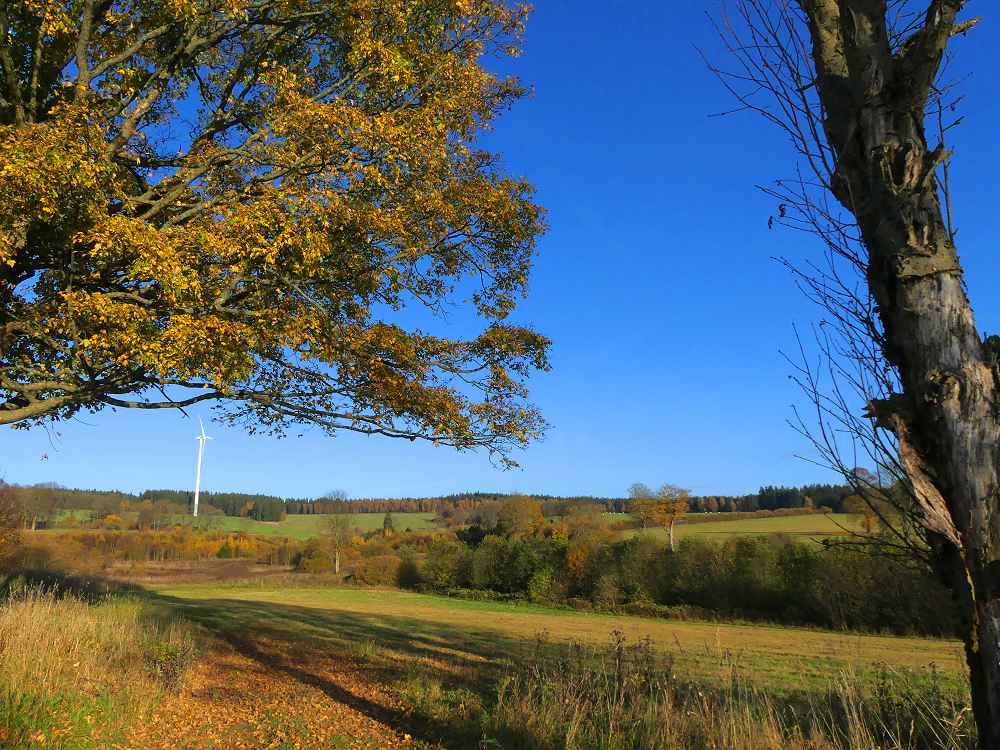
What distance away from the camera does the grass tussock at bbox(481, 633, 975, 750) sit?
477cm

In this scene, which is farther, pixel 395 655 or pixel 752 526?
pixel 752 526

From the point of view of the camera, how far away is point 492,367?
36.0ft

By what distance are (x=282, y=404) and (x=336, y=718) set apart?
15.5ft

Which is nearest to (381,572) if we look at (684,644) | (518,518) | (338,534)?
(338,534)

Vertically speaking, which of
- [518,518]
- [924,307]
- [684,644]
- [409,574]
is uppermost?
[924,307]

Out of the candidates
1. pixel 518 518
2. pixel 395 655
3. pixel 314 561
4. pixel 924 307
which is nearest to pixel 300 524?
pixel 314 561

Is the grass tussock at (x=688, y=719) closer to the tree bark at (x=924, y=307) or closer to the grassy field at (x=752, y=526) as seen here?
the tree bark at (x=924, y=307)

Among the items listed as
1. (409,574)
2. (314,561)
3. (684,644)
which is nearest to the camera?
(684,644)

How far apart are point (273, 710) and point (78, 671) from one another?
81.0 inches

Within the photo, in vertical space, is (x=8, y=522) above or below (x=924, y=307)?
below

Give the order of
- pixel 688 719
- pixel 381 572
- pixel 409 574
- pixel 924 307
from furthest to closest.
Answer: pixel 381 572 → pixel 409 574 → pixel 688 719 → pixel 924 307

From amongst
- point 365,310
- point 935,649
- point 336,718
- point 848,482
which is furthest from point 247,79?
point 935,649

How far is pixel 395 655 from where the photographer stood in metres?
11.6

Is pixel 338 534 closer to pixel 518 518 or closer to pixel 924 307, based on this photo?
pixel 518 518
